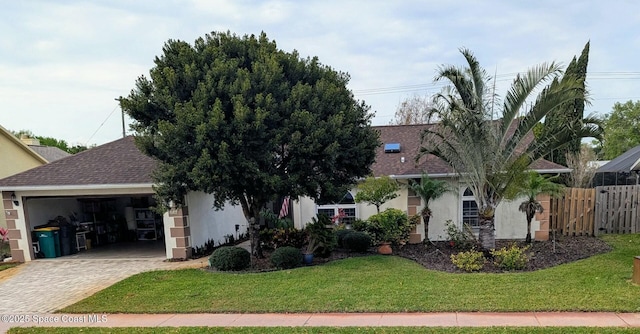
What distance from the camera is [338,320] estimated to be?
5305 mm

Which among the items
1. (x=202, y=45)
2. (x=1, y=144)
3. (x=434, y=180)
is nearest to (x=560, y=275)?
(x=434, y=180)

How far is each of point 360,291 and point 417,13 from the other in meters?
8.04

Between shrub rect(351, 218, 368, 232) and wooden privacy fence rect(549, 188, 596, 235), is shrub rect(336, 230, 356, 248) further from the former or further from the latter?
wooden privacy fence rect(549, 188, 596, 235)

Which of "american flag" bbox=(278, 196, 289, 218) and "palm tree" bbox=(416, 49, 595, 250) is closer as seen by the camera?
"palm tree" bbox=(416, 49, 595, 250)

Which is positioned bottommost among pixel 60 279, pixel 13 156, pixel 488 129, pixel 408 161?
pixel 60 279

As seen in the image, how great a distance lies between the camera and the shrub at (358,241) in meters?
10.4

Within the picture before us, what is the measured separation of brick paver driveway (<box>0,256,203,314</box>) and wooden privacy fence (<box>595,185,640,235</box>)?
532 inches

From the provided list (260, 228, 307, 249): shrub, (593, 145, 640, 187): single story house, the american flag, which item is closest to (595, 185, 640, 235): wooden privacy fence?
(593, 145, 640, 187): single story house

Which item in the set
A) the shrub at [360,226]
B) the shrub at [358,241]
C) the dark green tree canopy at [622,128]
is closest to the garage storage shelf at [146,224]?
the shrub at [360,226]

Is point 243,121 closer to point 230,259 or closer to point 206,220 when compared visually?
point 230,259

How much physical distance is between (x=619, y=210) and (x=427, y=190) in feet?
24.2

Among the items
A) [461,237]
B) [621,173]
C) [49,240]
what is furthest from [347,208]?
[621,173]

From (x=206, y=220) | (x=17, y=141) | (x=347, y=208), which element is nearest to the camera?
(x=206, y=220)

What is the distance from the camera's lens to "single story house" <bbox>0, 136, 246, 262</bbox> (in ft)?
34.0
